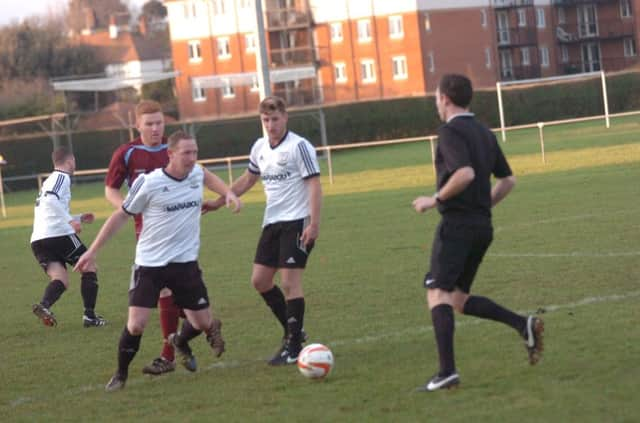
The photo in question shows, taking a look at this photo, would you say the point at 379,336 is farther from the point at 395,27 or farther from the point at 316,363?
the point at 395,27

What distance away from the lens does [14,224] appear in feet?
96.0

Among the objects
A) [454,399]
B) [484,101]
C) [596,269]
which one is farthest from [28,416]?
[484,101]

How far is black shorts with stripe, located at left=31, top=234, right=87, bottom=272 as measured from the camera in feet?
40.3

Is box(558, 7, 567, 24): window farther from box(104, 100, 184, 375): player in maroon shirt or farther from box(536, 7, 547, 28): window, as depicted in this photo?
box(104, 100, 184, 375): player in maroon shirt

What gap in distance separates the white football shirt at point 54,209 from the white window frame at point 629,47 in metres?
68.1

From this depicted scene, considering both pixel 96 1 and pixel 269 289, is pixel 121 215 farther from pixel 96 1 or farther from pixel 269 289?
pixel 96 1

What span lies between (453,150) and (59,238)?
6.30m

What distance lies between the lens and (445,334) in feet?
24.0

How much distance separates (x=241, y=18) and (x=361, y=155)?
102 ft

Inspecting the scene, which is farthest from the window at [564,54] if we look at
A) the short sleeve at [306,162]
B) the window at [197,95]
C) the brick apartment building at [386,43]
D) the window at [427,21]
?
the short sleeve at [306,162]

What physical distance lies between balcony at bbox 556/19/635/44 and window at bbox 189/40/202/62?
23674mm

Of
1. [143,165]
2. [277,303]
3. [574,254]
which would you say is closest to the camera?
[143,165]

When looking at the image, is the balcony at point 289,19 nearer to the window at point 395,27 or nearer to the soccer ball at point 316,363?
the window at point 395,27

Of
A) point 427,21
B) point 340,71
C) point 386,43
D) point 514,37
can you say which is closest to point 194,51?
point 340,71
